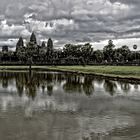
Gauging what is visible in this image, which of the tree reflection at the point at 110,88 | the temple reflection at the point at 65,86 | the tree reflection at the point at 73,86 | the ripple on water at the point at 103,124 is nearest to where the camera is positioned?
the ripple on water at the point at 103,124

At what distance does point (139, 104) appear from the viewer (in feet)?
92.0

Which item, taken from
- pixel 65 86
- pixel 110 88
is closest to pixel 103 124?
pixel 110 88

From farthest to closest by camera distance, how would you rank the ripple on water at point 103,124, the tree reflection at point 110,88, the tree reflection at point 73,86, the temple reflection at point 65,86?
the tree reflection at point 73,86 → the tree reflection at point 110,88 → the temple reflection at point 65,86 → the ripple on water at point 103,124

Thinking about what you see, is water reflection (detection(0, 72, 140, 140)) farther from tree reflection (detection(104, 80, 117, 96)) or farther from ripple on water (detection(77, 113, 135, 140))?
tree reflection (detection(104, 80, 117, 96))

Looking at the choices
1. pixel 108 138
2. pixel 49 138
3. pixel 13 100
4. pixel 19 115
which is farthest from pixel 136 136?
pixel 13 100

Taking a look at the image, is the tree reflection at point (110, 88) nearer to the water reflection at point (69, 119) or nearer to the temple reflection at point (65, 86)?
the temple reflection at point (65, 86)

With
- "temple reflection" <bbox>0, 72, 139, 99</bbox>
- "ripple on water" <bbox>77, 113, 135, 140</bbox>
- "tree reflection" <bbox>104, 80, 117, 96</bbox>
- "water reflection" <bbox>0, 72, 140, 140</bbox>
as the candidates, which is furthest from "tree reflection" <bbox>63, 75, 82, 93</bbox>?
"ripple on water" <bbox>77, 113, 135, 140</bbox>

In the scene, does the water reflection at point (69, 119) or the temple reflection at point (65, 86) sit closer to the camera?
the water reflection at point (69, 119)

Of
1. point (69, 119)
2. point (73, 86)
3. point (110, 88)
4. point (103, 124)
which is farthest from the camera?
point (73, 86)

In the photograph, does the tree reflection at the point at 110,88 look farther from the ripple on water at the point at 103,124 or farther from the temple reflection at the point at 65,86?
the ripple on water at the point at 103,124

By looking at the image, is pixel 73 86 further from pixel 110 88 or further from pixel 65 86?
pixel 110 88

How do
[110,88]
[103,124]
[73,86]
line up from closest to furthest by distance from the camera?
[103,124], [110,88], [73,86]

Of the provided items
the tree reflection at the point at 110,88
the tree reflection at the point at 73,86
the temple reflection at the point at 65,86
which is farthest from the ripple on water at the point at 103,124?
the tree reflection at the point at 73,86

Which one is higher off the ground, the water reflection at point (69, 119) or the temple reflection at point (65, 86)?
the water reflection at point (69, 119)
